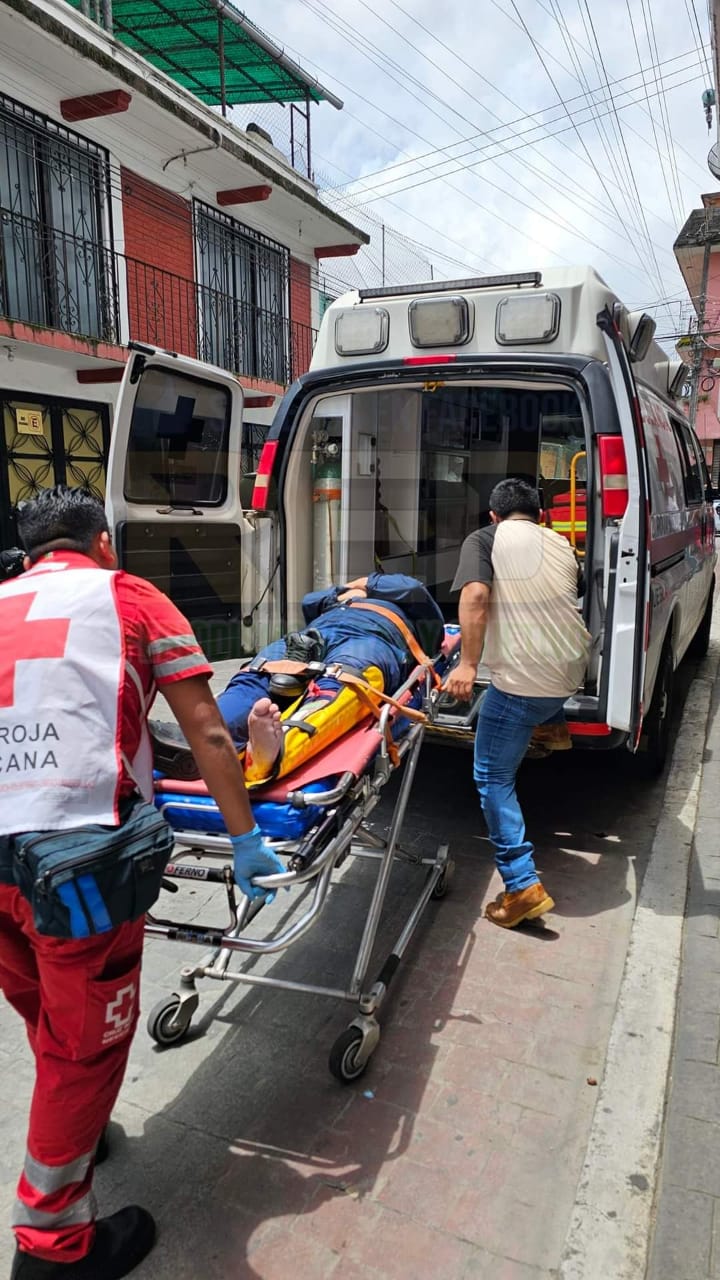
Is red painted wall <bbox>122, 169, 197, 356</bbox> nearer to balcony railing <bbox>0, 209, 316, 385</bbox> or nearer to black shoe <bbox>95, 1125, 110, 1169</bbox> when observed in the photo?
balcony railing <bbox>0, 209, 316, 385</bbox>

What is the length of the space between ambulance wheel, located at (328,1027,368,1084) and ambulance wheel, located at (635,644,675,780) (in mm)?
2813

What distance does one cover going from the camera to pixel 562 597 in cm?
340

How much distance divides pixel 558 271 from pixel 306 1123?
3.65 m

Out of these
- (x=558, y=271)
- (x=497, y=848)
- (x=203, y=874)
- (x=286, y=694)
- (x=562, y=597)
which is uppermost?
(x=558, y=271)

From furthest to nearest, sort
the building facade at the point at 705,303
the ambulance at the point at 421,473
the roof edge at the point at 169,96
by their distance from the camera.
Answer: the building facade at the point at 705,303
the roof edge at the point at 169,96
the ambulance at the point at 421,473

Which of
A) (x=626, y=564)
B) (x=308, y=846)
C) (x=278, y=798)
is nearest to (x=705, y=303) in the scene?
(x=626, y=564)

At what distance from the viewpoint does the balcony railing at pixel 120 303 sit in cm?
948

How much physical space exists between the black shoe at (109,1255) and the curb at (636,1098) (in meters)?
0.97

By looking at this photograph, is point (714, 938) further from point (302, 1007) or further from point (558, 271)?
point (558, 271)

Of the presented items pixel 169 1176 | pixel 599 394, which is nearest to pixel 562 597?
pixel 599 394

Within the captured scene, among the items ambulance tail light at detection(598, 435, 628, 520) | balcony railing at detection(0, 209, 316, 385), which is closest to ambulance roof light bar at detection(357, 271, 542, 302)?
ambulance tail light at detection(598, 435, 628, 520)

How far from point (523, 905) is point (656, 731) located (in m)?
1.95

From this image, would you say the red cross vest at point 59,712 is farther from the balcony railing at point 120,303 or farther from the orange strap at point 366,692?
the balcony railing at point 120,303

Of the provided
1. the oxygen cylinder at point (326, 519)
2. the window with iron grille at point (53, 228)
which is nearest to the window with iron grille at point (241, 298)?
the window with iron grille at point (53, 228)
